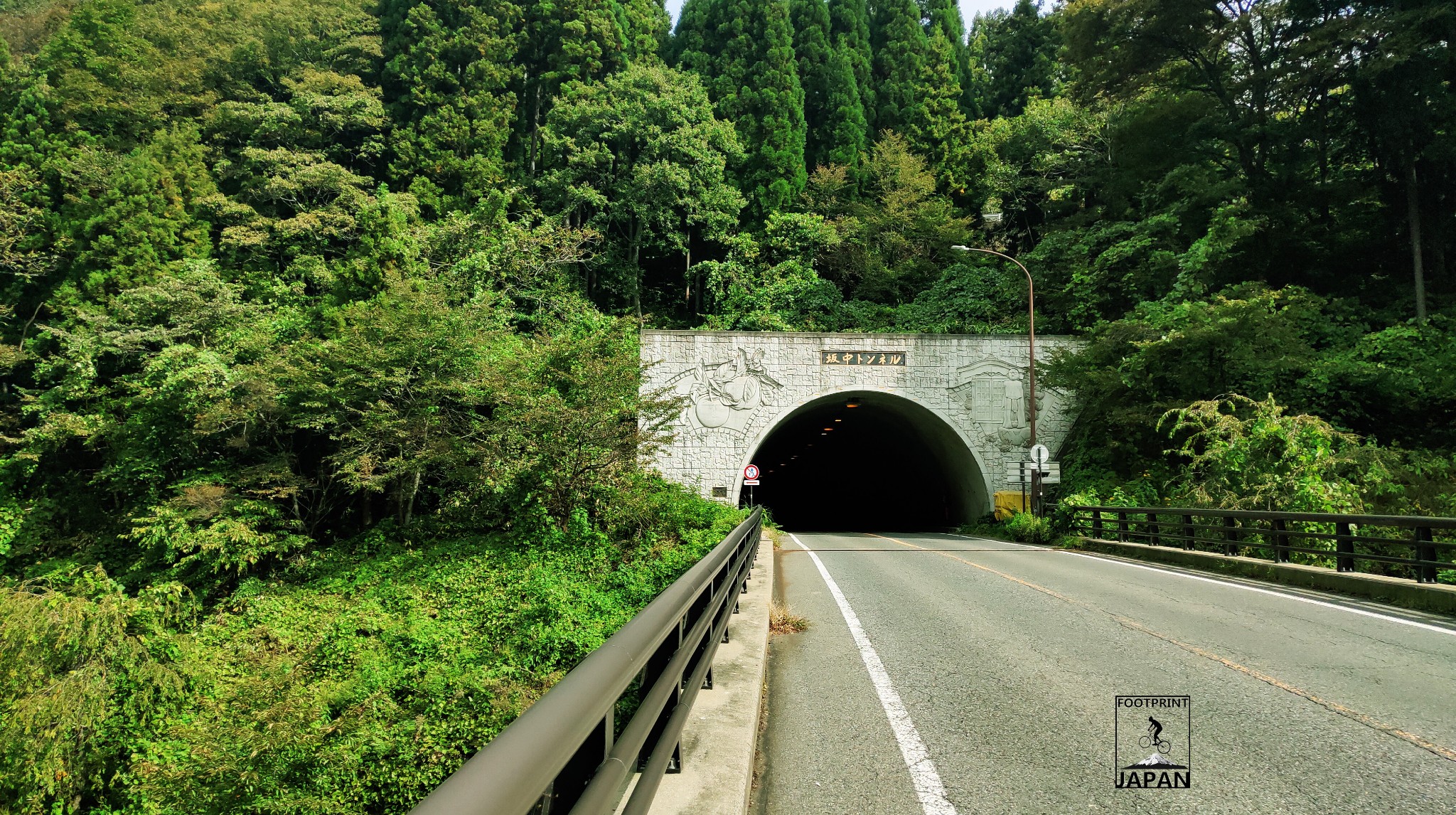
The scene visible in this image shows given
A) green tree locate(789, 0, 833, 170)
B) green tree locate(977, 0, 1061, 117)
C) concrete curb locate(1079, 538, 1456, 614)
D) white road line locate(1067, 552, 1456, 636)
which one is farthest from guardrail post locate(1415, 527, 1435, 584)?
green tree locate(977, 0, 1061, 117)

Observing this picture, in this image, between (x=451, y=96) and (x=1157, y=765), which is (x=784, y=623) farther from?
(x=451, y=96)

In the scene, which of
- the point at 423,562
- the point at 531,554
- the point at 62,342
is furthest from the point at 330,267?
the point at 531,554

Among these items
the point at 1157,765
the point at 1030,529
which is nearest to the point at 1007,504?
the point at 1030,529

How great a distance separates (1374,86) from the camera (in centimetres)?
2033

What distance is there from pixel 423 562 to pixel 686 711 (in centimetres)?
1481

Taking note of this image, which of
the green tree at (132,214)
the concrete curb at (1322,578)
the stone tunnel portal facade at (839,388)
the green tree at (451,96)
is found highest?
the green tree at (451,96)

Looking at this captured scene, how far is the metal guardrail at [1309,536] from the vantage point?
29.4 ft

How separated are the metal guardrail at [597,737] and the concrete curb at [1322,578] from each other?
27.9 feet

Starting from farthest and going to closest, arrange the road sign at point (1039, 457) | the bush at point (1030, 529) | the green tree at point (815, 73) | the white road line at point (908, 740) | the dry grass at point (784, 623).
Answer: the green tree at point (815, 73) < the road sign at point (1039, 457) < the bush at point (1030, 529) < the dry grass at point (784, 623) < the white road line at point (908, 740)

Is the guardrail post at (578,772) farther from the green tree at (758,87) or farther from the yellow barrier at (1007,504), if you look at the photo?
the green tree at (758,87)

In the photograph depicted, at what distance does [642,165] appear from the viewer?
110ft

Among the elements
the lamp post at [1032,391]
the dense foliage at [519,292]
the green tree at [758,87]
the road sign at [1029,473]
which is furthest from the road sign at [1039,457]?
the green tree at [758,87]

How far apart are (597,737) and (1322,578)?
37.0ft

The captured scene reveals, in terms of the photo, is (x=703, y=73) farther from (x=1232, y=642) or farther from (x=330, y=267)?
(x=1232, y=642)
